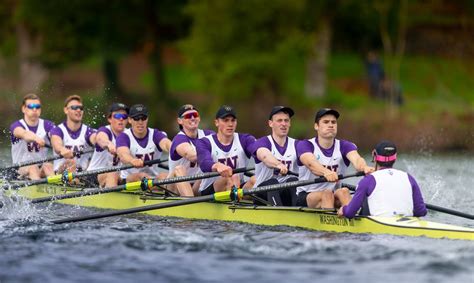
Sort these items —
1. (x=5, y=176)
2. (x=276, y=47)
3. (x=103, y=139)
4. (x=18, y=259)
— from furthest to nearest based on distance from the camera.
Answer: (x=276, y=47) → (x=5, y=176) → (x=103, y=139) → (x=18, y=259)

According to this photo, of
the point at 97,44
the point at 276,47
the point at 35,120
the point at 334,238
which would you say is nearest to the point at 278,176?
the point at 334,238

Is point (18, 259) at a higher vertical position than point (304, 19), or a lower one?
lower

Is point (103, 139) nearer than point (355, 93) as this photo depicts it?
Yes

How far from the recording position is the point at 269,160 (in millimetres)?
16172

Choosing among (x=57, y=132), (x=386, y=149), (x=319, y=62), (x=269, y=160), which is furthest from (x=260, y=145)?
(x=319, y=62)

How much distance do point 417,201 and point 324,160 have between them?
194cm

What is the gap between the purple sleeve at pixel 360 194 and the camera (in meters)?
→ 14.1

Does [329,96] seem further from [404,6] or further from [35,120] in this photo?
[35,120]

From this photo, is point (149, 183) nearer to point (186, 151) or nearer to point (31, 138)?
point (186, 151)

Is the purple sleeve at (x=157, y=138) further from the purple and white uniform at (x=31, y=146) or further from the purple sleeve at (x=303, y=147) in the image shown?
the purple sleeve at (x=303, y=147)

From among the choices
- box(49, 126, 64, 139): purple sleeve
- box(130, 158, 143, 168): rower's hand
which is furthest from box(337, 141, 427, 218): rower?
box(49, 126, 64, 139): purple sleeve

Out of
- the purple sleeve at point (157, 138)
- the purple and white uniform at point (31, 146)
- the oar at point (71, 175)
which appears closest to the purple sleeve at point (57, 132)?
the purple and white uniform at point (31, 146)

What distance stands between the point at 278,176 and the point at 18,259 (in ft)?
15.5

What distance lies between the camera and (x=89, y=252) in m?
14.0
